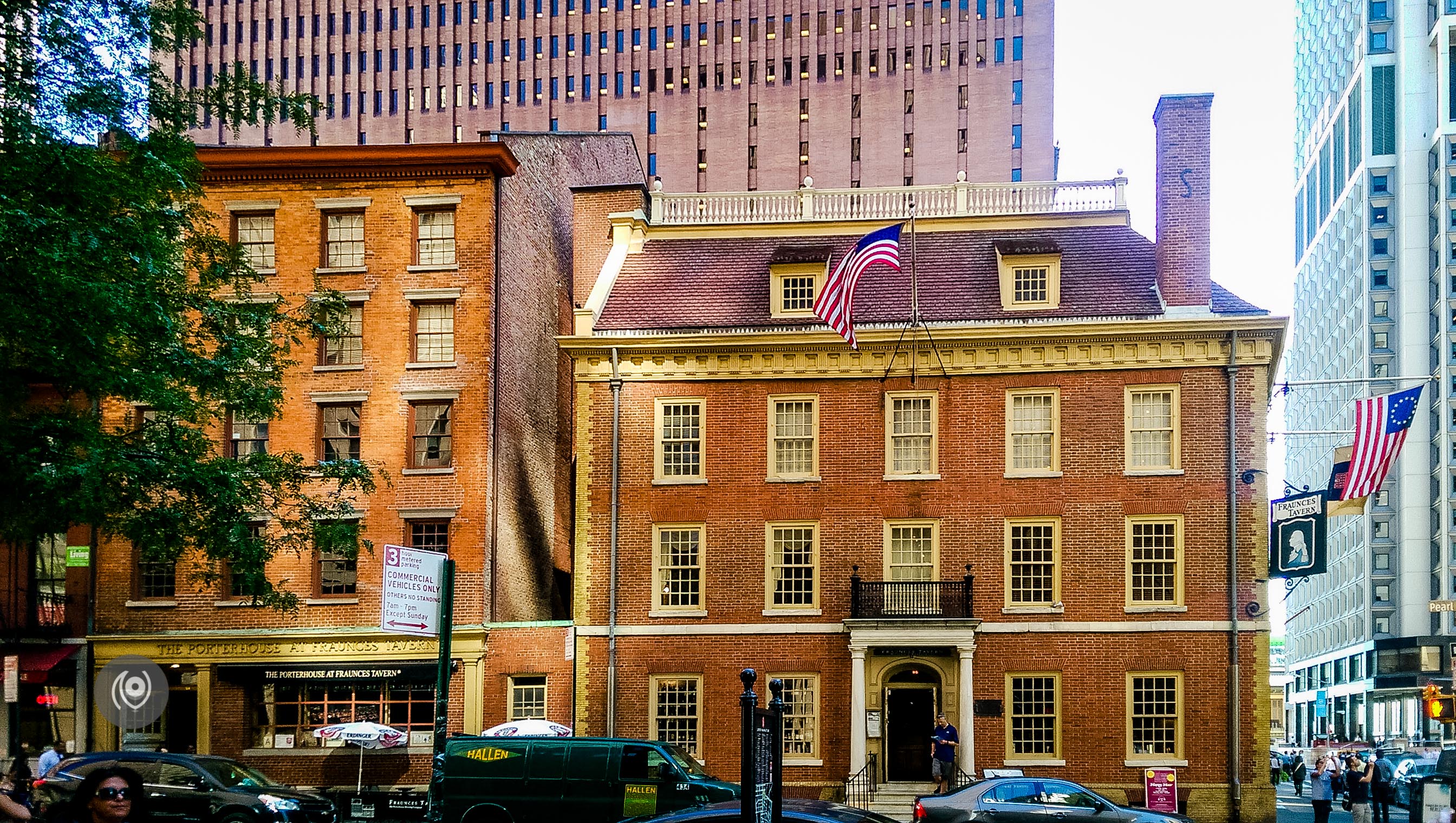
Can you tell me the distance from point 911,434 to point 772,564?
15.2 ft

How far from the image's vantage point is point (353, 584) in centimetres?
3600

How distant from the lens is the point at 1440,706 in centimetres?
2566

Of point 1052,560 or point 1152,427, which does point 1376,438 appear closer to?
point 1152,427

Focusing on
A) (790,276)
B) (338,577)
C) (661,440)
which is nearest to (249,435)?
(338,577)

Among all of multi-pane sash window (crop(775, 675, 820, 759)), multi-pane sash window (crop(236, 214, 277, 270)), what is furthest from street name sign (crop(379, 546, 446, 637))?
multi-pane sash window (crop(236, 214, 277, 270))

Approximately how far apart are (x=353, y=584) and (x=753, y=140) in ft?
214

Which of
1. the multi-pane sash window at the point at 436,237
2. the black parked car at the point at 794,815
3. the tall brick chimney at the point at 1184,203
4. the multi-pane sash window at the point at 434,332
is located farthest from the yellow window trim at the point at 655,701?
the black parked car at the point at 794,815

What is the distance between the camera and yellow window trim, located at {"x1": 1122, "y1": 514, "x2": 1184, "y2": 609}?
33.3 m

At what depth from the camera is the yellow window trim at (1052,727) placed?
3306 cm

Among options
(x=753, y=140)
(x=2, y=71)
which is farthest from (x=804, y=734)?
(x=753, y=140)

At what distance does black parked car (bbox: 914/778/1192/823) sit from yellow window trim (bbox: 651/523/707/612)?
12.5m

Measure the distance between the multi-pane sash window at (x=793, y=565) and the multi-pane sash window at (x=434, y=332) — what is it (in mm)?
9582

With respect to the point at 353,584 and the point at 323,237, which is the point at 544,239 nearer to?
the point at 323,237

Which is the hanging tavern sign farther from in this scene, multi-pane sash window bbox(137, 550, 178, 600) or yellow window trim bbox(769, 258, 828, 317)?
multi-pane sash window bbox(137, 550, 178, 600)
